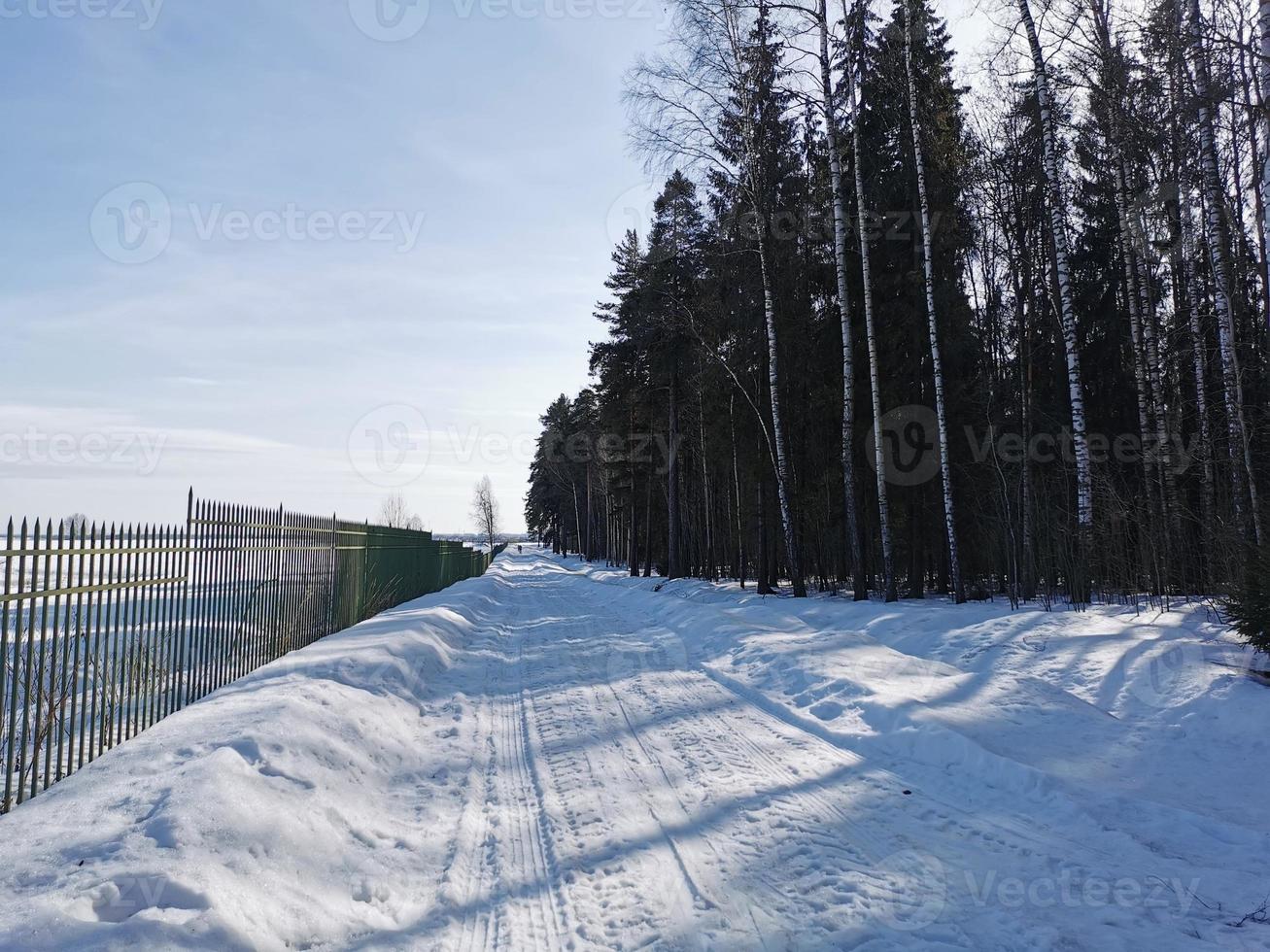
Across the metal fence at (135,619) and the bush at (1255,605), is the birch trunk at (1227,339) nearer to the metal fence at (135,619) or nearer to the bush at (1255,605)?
the bush at (1255,605)

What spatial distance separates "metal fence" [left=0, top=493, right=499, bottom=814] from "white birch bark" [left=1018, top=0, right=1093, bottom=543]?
45.0ft

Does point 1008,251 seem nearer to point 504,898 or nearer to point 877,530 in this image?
point 877,530

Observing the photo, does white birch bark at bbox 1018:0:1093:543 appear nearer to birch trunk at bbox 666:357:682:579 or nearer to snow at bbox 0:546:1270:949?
snow at bbox 0:546:1270:949

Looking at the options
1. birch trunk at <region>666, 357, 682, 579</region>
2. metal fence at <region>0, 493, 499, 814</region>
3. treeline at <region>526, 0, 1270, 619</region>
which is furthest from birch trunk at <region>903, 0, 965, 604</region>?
birch trunk at <region>666, 357, 682, 579</region>

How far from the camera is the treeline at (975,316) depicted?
12867 millimetres

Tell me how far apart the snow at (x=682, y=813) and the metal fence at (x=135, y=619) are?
1.51 ft

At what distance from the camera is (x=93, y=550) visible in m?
5.21

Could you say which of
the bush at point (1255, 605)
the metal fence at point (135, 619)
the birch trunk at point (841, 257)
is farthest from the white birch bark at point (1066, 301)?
the metal fence at point (135, 619)

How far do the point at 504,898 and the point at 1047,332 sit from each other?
2594 cm

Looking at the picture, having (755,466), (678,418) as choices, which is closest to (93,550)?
(755,466)

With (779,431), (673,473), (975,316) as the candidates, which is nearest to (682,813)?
(779,431)

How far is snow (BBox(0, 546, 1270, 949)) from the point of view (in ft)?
11.0

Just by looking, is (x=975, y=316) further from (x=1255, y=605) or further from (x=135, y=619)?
(x=135, y=619)

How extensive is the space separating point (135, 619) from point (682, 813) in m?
4.81
